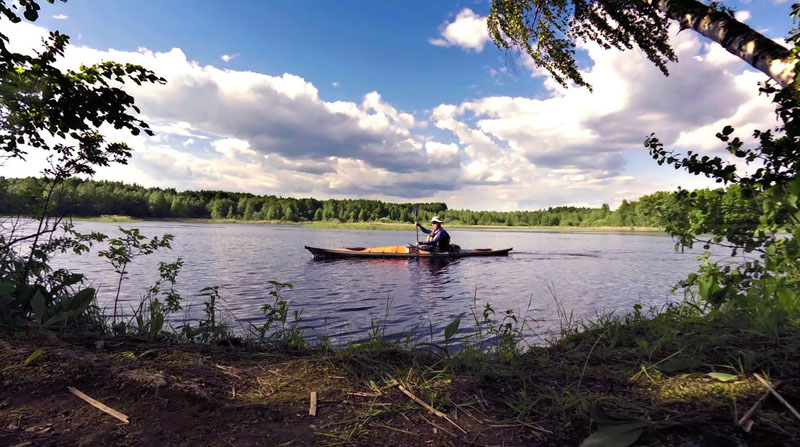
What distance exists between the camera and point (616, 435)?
1.78 m

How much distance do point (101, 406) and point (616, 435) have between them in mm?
2566

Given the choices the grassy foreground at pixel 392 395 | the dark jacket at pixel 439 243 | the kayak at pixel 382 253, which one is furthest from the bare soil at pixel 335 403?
the dark jacket at pixel 439 243

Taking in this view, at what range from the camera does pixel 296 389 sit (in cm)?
249

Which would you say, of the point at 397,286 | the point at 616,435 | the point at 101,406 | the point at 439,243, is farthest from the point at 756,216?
the point at 439,243

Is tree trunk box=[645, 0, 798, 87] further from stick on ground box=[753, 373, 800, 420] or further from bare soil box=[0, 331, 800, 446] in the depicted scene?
stick on ground box=[753, 373, 800, 420]

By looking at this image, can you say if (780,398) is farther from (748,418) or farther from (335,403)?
(335,403)

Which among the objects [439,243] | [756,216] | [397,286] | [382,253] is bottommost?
[397,286]

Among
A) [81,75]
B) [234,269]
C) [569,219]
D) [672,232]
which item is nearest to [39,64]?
[81,75]

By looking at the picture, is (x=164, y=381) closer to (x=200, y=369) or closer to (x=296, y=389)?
(x=200, y=369)

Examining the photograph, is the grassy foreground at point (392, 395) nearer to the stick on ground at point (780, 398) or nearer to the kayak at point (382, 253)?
the stick on ground at point (780, 398)

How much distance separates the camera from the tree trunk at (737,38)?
350 centimetres

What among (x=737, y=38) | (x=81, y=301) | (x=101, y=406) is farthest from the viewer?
(x=737, y=38)

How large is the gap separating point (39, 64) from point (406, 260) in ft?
65.5

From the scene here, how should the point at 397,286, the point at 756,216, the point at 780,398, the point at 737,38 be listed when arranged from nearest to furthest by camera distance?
the point at 780,398, the point at 737,38, the point at 756,216, the point at 397,286
